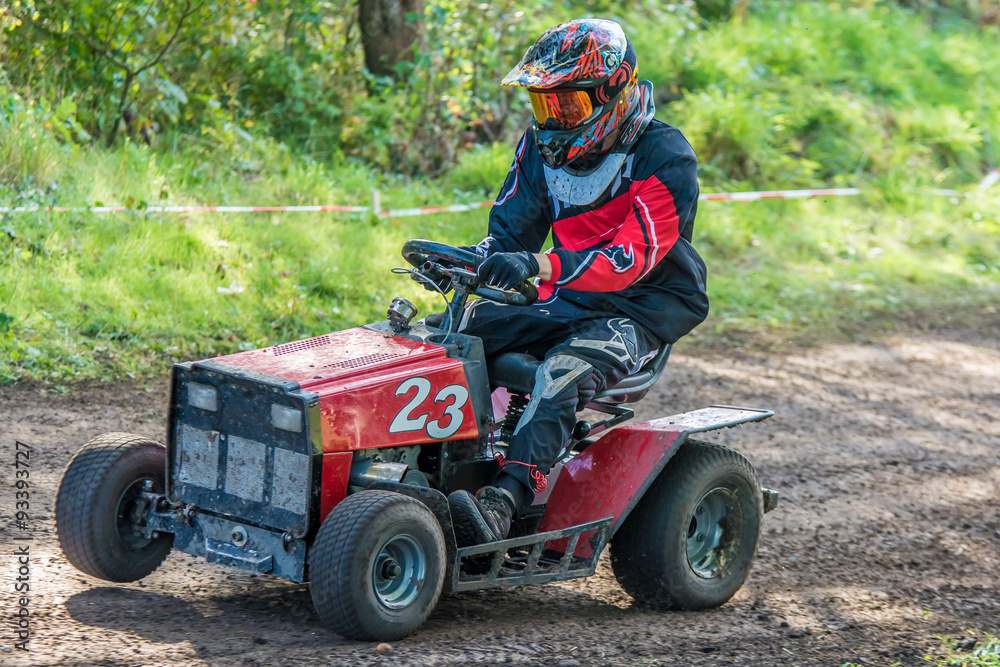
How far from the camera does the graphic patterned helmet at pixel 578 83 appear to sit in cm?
415

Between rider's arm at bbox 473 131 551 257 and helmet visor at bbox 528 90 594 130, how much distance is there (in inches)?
14.6

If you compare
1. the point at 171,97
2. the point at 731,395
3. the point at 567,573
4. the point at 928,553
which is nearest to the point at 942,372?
the point at 731,395

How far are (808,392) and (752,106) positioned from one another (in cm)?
561

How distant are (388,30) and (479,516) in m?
7.81

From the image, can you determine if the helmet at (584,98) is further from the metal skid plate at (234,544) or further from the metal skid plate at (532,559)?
the metal skid plate at (234,544)

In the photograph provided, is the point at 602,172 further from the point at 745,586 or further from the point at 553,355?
the point at 745,586

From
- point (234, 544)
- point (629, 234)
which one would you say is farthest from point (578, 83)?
point (234, 544)

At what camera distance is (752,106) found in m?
12.5

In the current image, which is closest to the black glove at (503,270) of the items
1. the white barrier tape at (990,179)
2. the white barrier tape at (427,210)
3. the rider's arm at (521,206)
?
the rider's arm at (521,206)

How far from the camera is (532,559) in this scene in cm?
399

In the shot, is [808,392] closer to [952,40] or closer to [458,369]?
[458,369]

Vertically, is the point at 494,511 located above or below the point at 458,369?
below

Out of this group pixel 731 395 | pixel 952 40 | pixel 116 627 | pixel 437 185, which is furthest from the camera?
pixel 952 40

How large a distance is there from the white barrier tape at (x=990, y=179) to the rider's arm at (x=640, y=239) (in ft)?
33.5
